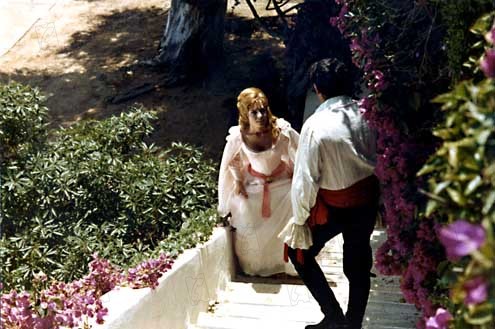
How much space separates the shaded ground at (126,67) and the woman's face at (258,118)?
4.32 meters

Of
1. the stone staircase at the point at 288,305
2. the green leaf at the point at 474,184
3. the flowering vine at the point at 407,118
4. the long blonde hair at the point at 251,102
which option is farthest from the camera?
the long blonde hair at the point at 251,102

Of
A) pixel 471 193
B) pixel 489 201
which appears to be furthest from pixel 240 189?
pixel 489 201

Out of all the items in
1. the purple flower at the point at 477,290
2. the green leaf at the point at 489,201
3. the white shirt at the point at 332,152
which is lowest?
the white shirt at the point at 332,152

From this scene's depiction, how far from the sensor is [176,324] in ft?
16.9

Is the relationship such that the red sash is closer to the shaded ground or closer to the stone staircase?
the stone staircase

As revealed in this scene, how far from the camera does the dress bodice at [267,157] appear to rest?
6.07 metres

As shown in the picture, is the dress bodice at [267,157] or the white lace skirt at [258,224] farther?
the white lace skirt at [258,224]

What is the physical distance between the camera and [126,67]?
1343 centimetres

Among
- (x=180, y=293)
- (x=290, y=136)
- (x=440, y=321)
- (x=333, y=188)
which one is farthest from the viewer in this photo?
(x=290, y=136)

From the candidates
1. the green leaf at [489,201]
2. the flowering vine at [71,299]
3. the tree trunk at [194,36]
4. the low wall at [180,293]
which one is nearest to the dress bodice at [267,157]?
the low wall at [180,293]

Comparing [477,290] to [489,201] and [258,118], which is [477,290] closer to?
[489,201]

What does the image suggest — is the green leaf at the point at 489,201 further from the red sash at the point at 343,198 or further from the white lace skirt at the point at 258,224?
the white lace skirt at the point at 258,224

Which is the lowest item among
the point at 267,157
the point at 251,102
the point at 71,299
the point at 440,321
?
the point at 71,299

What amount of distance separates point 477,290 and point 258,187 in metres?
4.71
